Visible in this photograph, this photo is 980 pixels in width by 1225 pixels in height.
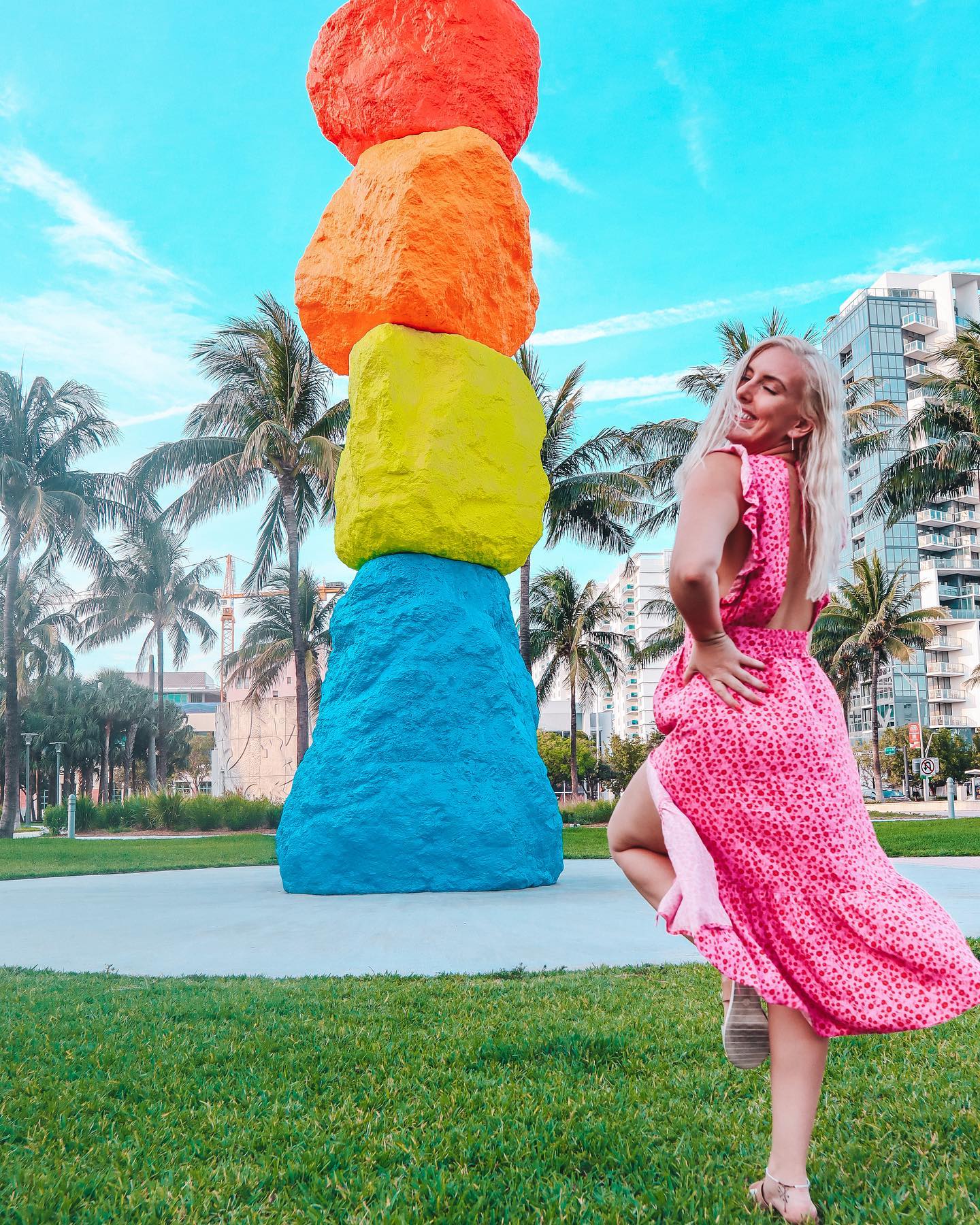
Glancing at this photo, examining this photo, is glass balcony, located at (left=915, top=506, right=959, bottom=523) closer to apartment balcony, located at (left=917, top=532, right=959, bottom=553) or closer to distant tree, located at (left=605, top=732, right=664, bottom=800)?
apartment balcony, located at (left=917, top=532, right=959, bottom=553)

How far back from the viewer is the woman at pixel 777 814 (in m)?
2.05

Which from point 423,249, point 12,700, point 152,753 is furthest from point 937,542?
point 423,249

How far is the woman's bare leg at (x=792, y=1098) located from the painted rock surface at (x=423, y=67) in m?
9.76

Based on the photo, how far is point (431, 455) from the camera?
362 inches

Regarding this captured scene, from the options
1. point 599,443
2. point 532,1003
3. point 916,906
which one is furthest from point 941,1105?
point 599,443

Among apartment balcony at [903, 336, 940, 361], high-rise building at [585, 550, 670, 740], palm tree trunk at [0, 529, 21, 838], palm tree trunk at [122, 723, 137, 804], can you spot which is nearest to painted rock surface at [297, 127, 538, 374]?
palm tree trunk at [0, 529, 21, 838]

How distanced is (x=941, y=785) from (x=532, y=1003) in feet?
200

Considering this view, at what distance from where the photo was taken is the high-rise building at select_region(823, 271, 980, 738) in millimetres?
64750

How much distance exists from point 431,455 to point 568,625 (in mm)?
23586

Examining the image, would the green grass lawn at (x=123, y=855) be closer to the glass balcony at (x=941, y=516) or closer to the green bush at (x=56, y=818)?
the green bush at (x=56, y=818)

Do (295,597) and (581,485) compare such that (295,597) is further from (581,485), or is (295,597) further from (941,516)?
(941,516)

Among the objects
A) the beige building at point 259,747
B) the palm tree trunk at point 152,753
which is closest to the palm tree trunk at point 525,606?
the beige building at point 259,747

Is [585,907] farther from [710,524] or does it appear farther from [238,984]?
[710,524]

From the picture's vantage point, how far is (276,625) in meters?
33.9
